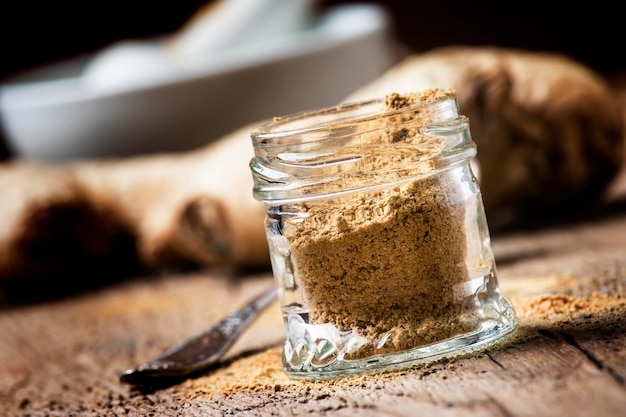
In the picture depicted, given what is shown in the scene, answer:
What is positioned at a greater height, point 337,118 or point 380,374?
point 337,118

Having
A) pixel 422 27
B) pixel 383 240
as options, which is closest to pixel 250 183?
pixel 383 240

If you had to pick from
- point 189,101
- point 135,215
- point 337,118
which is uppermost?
point 337,118

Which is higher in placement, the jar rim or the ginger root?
the jar rim

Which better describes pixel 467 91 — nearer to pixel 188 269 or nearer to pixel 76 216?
pixel 188 269

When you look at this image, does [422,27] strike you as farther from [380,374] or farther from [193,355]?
[380,374]

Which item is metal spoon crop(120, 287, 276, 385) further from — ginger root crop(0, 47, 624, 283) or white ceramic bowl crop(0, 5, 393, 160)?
white ceramic bowl crop(0, 5, 393, 160)

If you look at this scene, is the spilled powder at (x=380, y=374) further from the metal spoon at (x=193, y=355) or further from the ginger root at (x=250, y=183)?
the ginger root at (x=250, y=183)

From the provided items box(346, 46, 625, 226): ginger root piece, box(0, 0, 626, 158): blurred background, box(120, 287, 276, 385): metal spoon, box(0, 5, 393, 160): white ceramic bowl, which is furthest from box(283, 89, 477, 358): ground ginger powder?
box(0, 0, 626, 158): blurred background
